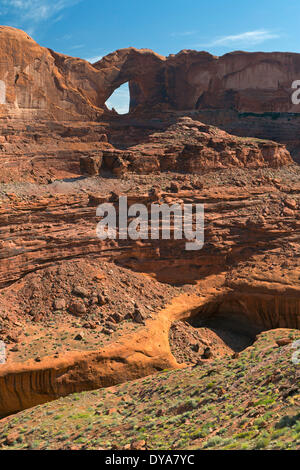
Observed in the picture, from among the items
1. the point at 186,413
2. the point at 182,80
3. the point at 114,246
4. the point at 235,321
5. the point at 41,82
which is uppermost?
the point at 182,80

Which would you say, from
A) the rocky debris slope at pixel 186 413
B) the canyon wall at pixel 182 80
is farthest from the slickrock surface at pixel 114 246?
the rocky debris slope at pixel 186 413

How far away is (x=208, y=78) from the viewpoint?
5447cm

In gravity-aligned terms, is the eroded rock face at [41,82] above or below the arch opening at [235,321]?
above

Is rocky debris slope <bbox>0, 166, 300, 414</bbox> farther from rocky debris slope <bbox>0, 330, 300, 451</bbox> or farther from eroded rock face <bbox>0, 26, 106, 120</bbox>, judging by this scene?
eroded rock face <bbox>0, 26, 106, 120</bbox>

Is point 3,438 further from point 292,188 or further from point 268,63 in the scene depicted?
point 268,63

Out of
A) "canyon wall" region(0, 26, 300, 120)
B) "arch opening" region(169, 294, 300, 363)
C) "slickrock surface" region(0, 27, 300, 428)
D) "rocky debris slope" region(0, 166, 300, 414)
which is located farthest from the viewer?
"canyon wall" region(0, 26, 300, 120)

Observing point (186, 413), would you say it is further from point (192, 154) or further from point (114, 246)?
point (192, 154)

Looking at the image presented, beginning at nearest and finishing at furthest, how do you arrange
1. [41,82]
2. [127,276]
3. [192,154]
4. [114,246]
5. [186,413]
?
[186,413], [127,276], [114,246], [192,154], [41,82]

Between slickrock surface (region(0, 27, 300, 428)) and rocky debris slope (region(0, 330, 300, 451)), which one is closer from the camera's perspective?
rocky debris slope (region(0, 330, 300, 451))

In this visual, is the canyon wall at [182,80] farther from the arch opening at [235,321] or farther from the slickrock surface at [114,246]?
the arch opening at [235,321]

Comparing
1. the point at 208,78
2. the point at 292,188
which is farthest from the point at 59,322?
the point at 208,78

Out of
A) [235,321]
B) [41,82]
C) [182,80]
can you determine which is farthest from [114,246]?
[182,80]

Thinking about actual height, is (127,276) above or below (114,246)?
below

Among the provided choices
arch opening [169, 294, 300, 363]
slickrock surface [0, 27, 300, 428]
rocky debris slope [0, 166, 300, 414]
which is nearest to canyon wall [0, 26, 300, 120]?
slickrock surface [0, 27, 300, 428]
